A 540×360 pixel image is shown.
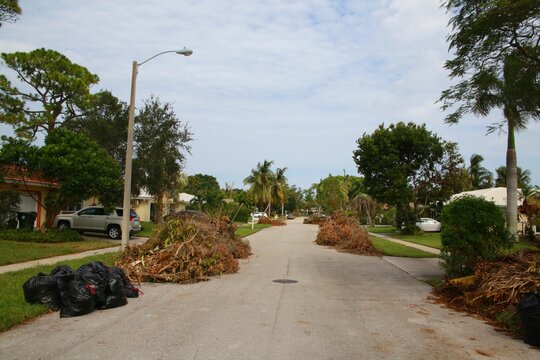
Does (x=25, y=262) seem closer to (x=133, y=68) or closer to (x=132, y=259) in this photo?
(x=132, y=259)

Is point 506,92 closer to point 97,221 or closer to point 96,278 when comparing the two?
point 96,278

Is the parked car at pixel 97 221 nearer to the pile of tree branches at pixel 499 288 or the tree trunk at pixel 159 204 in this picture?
the tree trunk at pixel 159 204

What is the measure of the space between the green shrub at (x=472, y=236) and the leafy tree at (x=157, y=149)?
23.2 meters

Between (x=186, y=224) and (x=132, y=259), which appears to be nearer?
(x=132, y=259)

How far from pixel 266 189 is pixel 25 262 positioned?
53.7 metres

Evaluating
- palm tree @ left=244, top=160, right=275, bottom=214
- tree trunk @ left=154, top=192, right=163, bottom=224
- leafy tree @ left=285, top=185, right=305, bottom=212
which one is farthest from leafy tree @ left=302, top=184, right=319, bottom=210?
tree trunk @ left=154, top=192, right=163, bottom=224

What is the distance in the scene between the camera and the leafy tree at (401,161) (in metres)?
34.3

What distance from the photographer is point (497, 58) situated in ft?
37.2

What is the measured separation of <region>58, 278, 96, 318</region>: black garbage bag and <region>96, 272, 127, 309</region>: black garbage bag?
0.27 m

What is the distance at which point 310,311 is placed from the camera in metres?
8.66

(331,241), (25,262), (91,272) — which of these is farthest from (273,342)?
(331,241)

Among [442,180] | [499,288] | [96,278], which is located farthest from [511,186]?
[96,278]

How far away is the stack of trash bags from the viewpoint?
26.4 feet

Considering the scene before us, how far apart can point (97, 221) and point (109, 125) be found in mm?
7971
